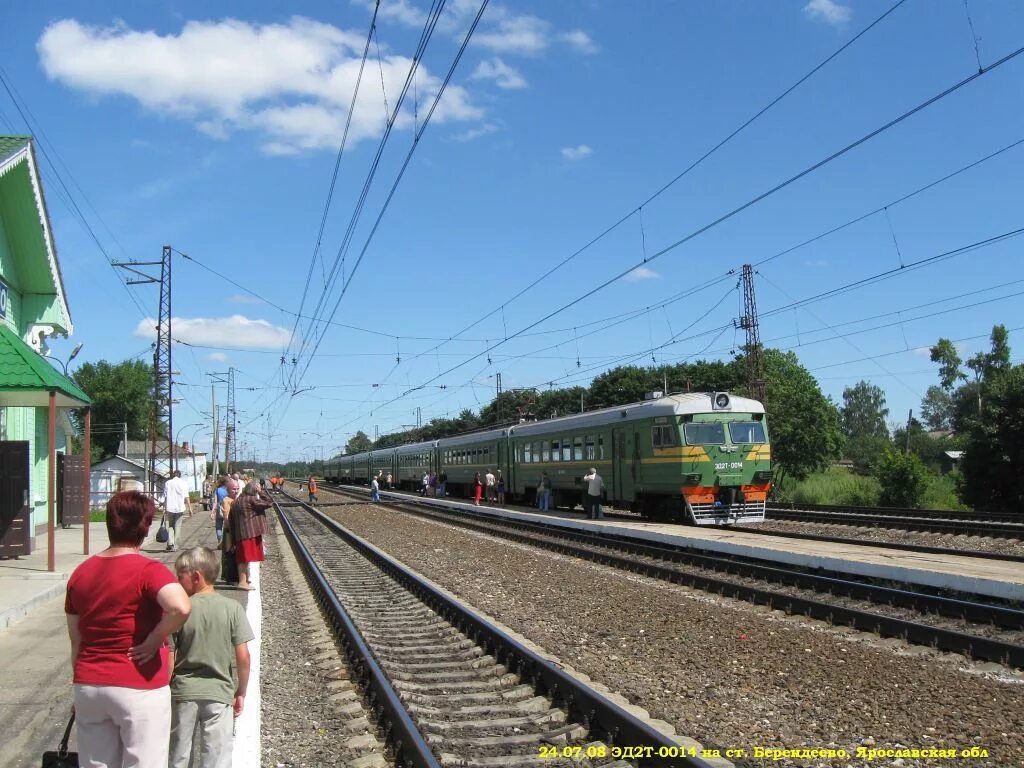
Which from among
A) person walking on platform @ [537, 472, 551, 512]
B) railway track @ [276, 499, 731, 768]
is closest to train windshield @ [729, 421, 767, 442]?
person walking on platform @ [537, 472, 551, 512]

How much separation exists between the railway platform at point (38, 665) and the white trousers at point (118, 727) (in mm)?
1556

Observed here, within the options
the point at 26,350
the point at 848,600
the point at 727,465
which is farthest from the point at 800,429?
the point at 26,350

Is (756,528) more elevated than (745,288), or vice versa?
(745,288)

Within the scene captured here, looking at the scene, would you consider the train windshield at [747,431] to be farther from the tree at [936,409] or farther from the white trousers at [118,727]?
the tree at [936,409]

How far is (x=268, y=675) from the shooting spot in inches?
327

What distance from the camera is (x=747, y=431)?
71.9 ft

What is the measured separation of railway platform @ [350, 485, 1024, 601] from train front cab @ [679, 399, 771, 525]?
983 mm

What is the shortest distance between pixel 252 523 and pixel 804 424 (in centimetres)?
5063

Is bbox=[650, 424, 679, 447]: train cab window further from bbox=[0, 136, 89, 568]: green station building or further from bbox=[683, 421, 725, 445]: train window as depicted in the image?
bbox=[0, 136, 89, 568]: green station building

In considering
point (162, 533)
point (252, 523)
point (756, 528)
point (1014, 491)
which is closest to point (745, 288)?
point (1014, 491)

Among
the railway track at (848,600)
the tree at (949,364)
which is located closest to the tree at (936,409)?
the tree at (949,364)

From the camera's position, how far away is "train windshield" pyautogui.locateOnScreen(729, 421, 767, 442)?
71.2 ft

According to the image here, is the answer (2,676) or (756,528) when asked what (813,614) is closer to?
(2,676)

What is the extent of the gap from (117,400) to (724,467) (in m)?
92.3
